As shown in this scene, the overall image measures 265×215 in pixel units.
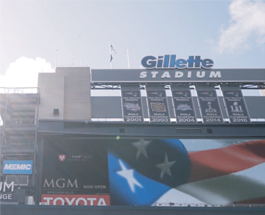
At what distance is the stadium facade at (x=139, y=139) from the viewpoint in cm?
3509

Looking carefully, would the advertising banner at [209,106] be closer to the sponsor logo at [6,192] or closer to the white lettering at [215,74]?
the white lettering at [215,74]

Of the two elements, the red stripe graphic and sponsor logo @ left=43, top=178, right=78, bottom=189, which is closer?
sponsor logo @ left=43, top=178, right=78, bottom=189

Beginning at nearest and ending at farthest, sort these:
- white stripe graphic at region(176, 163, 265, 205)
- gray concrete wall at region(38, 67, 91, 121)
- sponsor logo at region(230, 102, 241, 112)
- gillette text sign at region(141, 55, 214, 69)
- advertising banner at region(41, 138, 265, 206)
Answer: advertising banner at region(41, 138, 265, 206)
white stripe graphic at region(176, 163, 265, 205)
gray concrete wall at region(38, 67, 91, 121)
sponsor logo at region(230, 102, 241, 112)
gillette text sign at region(141, 55, 214, 69)

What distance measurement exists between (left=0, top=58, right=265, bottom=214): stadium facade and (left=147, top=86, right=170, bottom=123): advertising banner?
11cm

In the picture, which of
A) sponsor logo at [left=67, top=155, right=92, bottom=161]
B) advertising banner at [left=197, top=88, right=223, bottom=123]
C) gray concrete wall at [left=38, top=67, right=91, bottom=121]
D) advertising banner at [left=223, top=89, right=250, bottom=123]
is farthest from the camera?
advertising banner at [left=223, top=89, right=250, bottom=123]

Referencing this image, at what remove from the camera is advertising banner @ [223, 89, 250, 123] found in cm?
4031

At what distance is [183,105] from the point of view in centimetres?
4072

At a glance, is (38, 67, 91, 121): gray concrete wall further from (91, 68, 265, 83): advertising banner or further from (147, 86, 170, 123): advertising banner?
(147, 86, 170, 123): advertising banner

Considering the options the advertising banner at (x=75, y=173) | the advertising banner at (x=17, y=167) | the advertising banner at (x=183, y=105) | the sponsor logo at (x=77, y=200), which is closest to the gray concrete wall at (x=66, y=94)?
the advertising banner at (x=75, y=173)

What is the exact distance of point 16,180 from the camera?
33656 millimetres

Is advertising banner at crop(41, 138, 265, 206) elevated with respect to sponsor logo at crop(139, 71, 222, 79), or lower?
lower

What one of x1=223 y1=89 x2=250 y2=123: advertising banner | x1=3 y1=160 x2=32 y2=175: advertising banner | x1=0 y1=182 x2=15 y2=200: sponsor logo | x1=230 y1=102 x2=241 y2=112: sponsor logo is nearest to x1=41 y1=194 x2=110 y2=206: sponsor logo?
x1=3 y1=160 x2=32 y2=175: advertising banner

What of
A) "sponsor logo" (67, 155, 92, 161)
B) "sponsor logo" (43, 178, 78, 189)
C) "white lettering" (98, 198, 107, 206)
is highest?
"sponsor logo" (67, 155, 92, 161)

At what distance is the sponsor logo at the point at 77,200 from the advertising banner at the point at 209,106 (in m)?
14.1
